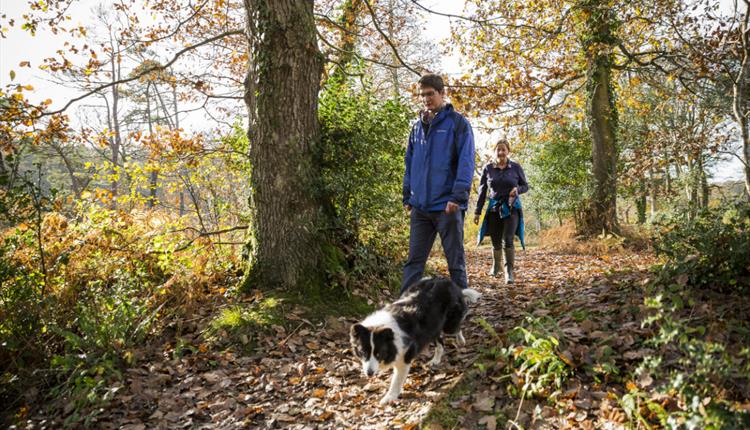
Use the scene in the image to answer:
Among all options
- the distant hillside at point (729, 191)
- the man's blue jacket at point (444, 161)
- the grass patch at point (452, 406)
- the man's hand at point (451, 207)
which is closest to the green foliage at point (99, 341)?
the grass patch at point (452, 406)

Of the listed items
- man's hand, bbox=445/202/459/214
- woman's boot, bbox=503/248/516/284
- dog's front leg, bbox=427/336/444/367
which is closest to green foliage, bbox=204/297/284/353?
dog's front leg, bbox=427/336/444/367

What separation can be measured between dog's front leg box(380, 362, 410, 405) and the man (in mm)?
1273

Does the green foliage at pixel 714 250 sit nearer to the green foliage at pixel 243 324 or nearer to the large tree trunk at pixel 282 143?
the large tree trunk at pixel 282 143

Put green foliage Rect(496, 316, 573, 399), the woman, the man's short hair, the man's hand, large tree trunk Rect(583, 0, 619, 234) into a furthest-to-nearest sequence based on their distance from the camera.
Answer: large tree trunk Rect(583, 0, 619, 234) → the woman → the man's short hair → the man's hand → green foliage Rect(496, 316, 573, 399)

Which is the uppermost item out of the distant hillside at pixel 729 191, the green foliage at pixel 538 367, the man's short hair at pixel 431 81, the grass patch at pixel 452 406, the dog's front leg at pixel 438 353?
the man's short hair at pixel 431 81

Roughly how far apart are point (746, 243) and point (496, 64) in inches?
360

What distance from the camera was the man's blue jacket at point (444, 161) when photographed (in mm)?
4161

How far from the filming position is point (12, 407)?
3.83m

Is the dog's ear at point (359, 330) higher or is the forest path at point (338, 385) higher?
the dog's ear at point (359, 330)

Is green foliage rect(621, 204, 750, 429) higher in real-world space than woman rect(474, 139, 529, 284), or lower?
lower

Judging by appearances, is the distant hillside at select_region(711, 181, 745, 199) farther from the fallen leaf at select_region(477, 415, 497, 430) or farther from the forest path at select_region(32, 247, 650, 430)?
the fallen leaf at select_region(477, 415, 497, 430)

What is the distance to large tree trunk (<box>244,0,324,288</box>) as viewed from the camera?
520 centimetres

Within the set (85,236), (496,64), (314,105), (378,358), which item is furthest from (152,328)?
(496,64)

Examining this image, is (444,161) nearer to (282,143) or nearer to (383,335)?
(383,335)
